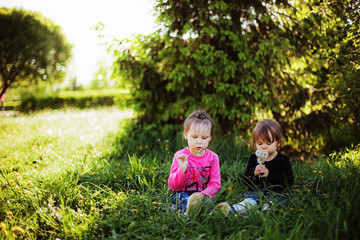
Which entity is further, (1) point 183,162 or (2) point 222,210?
(1) point 183,162

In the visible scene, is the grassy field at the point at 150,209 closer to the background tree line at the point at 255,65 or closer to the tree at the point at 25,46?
the background tree line at the point at 255,65

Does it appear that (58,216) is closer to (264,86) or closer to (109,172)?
(109,172)

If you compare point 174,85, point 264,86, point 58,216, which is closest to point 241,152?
point 264,86

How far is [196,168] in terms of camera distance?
2590mm

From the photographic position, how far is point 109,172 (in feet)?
10.0

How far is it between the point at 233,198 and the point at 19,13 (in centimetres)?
878

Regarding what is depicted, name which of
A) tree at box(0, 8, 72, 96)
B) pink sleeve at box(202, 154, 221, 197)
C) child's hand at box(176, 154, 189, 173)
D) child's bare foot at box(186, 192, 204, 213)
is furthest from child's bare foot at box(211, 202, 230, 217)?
tree at box(0, 8, 72, 96)

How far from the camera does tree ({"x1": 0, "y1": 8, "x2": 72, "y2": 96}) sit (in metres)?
7.45

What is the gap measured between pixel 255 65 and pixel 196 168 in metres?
2.72

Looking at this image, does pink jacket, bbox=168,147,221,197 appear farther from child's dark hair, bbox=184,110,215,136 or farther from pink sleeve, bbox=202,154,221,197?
child's dark hair, bbox=184,110,215,136

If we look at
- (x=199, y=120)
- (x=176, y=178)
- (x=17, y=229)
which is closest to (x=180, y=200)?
(x=176, y=178)

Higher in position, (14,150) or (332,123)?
(332,123)

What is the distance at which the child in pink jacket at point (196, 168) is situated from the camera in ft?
7.97

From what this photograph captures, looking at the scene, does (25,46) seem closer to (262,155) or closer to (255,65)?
(255,65)
